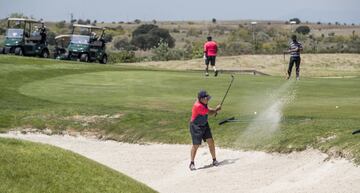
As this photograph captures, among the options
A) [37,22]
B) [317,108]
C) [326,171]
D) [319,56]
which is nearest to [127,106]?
[317,108]

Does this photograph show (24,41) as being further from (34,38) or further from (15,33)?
(15,33)

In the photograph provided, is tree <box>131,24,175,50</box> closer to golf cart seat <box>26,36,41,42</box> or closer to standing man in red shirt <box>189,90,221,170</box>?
golf cart seat <box>26,36,41,42</box>

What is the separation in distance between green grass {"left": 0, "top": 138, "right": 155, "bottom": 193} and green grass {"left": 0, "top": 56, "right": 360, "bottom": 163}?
246 inches

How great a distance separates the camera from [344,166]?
1524cm

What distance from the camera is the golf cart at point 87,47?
5094 cm

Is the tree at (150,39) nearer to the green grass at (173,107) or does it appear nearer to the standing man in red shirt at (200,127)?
the green grass at (173,107)

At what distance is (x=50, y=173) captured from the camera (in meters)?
10.6

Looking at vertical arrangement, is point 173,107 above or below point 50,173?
below

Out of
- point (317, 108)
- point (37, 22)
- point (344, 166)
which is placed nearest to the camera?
point (344, 166)

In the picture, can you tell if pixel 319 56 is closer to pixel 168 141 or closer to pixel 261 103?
pixel 261 103

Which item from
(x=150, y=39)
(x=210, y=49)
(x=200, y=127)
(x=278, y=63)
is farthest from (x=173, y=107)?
(x=150, y=39)

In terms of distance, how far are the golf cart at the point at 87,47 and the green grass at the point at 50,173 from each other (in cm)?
3952

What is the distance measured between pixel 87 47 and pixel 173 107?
1097 inches

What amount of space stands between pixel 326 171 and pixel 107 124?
8946 mm
